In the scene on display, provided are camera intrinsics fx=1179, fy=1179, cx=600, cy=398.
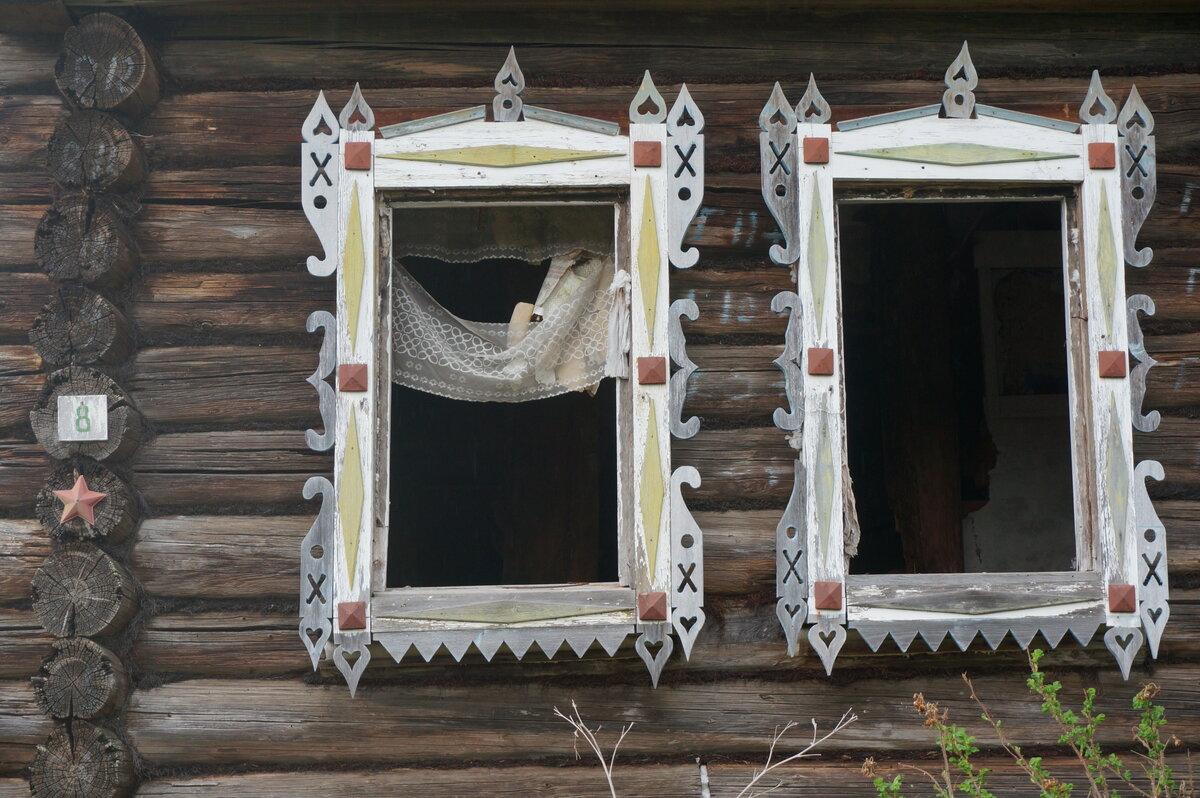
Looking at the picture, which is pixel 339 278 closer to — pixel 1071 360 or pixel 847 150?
pixel 847 150

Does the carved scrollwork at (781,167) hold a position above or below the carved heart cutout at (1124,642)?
above

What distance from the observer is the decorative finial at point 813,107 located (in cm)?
343

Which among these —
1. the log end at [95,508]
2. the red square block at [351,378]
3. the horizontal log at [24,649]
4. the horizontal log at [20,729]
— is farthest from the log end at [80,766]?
the red square block at [351,378]

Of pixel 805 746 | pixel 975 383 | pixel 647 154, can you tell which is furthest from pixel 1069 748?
pixel 975 383

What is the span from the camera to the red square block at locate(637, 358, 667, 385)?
3318mm

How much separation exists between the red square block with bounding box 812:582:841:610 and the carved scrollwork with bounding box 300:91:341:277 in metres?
1.64

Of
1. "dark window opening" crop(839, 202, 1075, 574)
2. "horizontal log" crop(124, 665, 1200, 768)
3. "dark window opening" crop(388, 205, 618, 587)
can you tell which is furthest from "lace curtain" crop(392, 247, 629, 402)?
"dark window opening" crop(839, 202, 1075, 574)

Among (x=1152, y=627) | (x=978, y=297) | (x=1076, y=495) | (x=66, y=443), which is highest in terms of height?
(x=978, y=297)

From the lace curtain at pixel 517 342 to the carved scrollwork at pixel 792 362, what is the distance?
548mm

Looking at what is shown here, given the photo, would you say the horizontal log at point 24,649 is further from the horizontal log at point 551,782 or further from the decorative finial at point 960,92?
the decorative finial at point 960,92

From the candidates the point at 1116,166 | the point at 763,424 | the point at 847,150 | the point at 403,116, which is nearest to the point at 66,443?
the point at 403,116

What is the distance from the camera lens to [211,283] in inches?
141

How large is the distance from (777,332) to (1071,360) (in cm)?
86

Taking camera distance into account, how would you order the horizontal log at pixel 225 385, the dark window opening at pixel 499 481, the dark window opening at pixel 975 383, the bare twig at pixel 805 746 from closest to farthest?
the bare twig at pixel 805 746, the horizontal log at pixel 225 385, the dark window opening at pixel 975 383, the dark window opening at pixel 499 481
